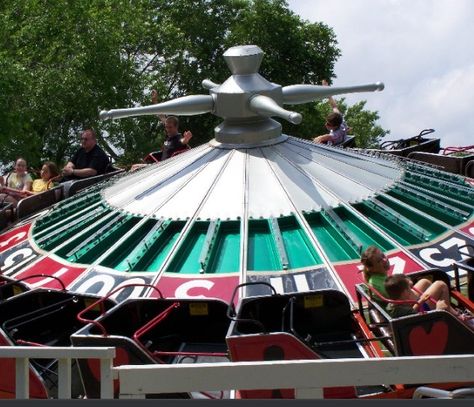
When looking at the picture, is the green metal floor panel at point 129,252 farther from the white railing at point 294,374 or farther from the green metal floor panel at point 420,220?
the white railing at point 294,374

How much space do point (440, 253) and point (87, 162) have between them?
6.26 m

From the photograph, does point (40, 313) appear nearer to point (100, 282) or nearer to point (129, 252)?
point (100, 282)

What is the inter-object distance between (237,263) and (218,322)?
1.35 metres

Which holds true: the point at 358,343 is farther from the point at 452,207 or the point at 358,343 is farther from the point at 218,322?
the point at 452,207

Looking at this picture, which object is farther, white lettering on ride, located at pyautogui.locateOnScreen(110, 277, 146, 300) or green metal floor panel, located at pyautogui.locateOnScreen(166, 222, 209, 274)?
green metal floor panel, located at pyautogui.locateOnScreen(166, 222, 209, 274)

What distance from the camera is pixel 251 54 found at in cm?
1285

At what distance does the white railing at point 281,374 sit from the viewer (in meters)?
5.61

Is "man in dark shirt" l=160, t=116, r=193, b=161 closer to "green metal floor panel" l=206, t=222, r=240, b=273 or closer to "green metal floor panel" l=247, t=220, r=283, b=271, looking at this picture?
"green metal floor panel" l=206, t=222, r=240, b=273

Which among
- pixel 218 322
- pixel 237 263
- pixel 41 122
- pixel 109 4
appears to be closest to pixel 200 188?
pixel 237 263

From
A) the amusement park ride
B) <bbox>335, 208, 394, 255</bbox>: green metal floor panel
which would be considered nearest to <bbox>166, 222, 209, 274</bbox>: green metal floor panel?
the amusement park ride

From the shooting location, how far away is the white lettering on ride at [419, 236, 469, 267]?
429 inches

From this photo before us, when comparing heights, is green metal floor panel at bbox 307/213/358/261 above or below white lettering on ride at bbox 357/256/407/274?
above

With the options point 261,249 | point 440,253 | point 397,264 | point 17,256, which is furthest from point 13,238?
point 440,253

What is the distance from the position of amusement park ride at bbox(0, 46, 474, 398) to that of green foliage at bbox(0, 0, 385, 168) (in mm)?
18038
